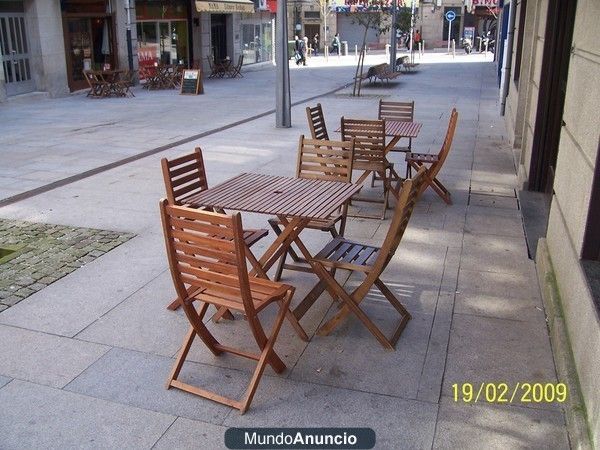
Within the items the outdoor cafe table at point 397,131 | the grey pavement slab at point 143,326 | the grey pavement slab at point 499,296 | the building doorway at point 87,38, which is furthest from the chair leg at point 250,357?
the building doorway at point 87,38

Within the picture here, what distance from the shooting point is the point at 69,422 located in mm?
3152

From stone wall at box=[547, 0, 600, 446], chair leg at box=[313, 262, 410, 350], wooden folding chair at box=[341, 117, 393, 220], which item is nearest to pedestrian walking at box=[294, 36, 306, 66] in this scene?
wooden folding chair at box=[341, 117, 393, 220]

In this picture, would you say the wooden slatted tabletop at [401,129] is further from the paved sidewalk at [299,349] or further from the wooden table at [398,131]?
the paved sidewalk at [299,349]

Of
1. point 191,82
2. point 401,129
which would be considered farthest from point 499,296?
point 191,82

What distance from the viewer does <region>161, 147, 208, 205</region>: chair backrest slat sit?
4.44 meters

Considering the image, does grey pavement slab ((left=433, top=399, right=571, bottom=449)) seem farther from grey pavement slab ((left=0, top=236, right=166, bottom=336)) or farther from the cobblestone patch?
the cobblestone patch

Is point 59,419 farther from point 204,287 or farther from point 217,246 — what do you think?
point 217,246

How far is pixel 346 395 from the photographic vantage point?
3.38 metres

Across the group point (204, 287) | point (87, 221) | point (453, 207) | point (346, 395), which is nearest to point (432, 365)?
point (346, 395)

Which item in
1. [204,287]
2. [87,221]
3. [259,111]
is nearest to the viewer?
[204,287]

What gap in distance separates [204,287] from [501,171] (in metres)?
6.39

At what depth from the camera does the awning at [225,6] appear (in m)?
22.1

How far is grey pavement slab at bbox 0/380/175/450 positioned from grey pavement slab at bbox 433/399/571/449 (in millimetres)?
1432

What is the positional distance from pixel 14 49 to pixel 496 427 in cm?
1726
